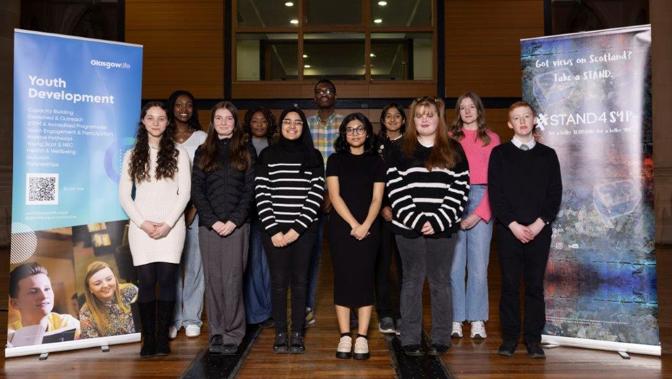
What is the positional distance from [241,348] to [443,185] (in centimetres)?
149

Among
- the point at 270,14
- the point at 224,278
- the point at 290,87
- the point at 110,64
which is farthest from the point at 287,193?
the point at 270,14

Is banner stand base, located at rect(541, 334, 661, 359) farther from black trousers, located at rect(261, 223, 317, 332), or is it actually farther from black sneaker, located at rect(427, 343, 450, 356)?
black trousers, located at rect(261, 223, 317, 332)

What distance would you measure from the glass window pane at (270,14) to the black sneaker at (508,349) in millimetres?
7293

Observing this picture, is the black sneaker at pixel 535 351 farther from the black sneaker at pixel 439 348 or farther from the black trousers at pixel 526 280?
the black sneaker at pixel 439 348

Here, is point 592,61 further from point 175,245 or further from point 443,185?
point 175,245

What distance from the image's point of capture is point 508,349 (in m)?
3.21

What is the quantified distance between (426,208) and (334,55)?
22.1 feet

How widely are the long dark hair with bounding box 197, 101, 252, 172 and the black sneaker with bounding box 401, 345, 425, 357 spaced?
1.36 metres

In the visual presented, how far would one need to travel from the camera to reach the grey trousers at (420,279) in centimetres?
317

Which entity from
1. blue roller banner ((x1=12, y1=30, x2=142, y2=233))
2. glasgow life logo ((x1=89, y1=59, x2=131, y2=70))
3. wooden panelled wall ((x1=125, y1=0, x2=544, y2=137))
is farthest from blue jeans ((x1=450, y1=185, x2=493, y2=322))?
wooden panelled wall ((x1=125, y1=0, x2=544, y2=137))

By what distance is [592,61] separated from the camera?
335cm

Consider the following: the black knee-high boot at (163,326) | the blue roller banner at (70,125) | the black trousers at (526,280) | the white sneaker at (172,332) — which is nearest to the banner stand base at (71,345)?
the white sneaker at (172,332)

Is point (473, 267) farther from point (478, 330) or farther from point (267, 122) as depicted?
point (267, 122)

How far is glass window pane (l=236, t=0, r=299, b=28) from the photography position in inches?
371
